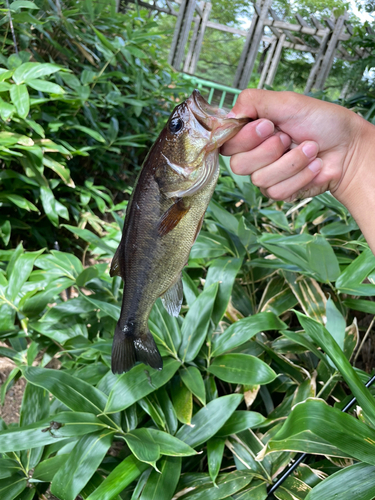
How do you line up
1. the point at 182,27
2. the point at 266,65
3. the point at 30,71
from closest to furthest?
the point at 30,71, the point at 182,27, the point at 266,65

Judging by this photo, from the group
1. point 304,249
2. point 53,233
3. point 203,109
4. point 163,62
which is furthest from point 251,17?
point 203,109

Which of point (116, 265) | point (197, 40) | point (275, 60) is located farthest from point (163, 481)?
point (275, 60)

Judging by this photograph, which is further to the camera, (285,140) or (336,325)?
(336,325)

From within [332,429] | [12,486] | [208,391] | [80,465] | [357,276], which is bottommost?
[12,486]

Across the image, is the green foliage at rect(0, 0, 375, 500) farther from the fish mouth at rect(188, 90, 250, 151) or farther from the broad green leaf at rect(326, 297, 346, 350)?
the fish mouth at rect(188, 90, 250, 151)

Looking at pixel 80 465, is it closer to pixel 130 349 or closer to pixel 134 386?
pixel 134 386

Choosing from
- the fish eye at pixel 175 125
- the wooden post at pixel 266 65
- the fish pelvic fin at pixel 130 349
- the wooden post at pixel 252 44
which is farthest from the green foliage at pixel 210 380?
the wooden post at pixel 266 65
